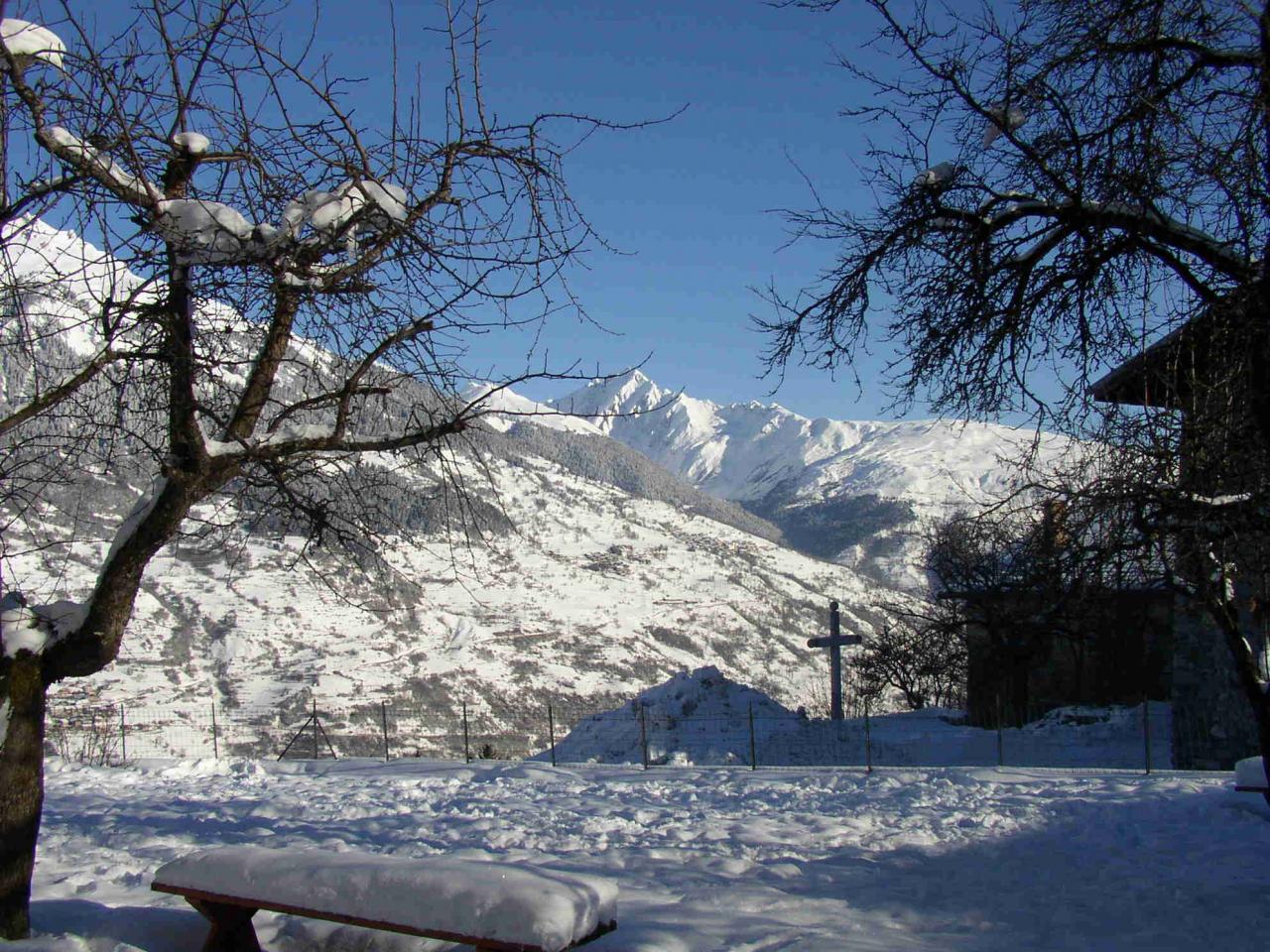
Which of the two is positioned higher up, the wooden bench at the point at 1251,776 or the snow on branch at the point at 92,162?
the snow on branch at the point at 92,162

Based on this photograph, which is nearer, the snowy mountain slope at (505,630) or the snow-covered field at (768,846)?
the snow-covered field at (768,846)

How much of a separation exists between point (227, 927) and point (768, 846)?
4.93 meters

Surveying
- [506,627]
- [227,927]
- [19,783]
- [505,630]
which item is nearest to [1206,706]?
[227,927]

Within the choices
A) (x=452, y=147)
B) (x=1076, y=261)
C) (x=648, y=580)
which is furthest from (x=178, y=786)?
(x=648, y=580)

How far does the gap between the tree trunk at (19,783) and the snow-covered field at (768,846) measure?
37cm

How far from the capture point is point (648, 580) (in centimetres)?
12350

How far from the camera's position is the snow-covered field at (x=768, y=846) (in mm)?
5727

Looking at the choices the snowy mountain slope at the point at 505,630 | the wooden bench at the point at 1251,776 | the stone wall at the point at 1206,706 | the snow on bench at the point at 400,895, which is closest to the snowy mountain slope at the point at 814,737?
the stone wall at the point at 1206,706

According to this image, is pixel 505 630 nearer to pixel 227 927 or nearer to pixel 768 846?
pixel 768 846

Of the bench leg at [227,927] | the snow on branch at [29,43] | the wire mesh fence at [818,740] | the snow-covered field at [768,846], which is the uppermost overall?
the snow on branch at [29,43]

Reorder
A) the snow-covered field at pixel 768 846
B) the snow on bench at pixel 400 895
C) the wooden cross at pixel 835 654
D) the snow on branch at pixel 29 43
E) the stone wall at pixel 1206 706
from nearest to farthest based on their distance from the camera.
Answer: the snow on bench at pixel 400 895
the snow on branch at pixel 29 43
the snow-covered field at pixel 768 846
the stone wall at pixel 1206 706
the wooden cross at pixel 835 654

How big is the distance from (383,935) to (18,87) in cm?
421

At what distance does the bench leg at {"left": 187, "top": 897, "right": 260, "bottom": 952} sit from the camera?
15.4ft

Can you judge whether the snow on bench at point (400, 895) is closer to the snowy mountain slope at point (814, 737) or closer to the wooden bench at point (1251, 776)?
the wooden bench at point (1251, 776)
